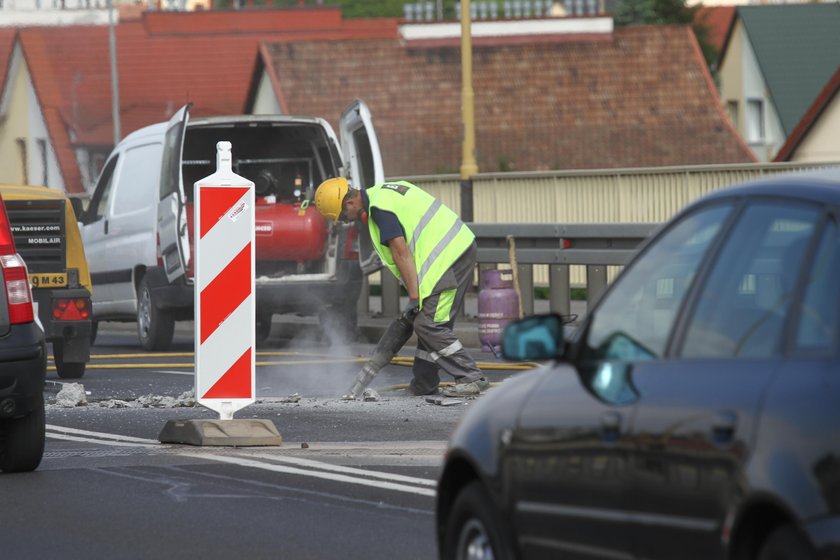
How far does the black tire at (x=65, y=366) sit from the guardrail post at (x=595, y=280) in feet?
16.7

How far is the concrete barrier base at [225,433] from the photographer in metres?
10.8

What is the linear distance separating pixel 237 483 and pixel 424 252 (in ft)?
12.4

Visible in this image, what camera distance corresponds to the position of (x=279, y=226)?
18609 millimetres

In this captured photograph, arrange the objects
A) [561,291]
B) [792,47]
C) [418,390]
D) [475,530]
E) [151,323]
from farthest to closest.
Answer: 1. [792,47]
2. [561,291]
3. [151,323]
4. [418,390]
5. [475,530]

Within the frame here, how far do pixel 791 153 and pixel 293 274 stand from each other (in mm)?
22702

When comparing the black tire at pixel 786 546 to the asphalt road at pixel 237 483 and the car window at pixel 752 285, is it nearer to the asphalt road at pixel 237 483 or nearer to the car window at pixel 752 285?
the car window at pixel 752 285

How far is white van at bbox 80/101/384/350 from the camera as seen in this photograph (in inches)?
708

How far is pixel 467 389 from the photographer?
42.2 ft

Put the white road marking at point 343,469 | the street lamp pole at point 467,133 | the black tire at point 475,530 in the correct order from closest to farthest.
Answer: the black tire at point 475,530
the white road marking at point 343,469
the street lamp pole at point 467,133

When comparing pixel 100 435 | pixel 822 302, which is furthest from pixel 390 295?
pixel 822 302

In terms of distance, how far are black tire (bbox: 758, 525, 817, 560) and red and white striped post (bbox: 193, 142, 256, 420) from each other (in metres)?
6.74

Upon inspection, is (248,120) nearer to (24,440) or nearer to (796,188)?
(24,440)

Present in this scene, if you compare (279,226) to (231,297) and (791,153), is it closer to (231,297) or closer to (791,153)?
(231,297)

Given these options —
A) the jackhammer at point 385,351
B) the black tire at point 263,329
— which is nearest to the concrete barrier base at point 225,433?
the jackhammer at point 385,351
